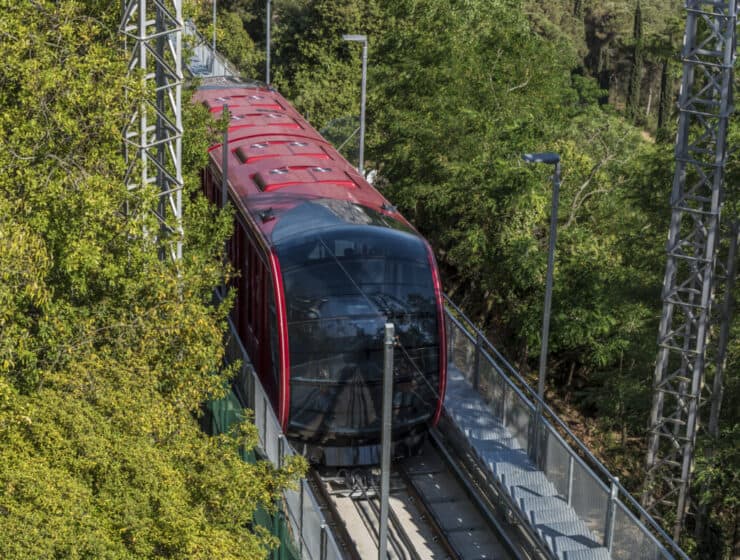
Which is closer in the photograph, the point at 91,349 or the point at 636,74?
the point at 91,349

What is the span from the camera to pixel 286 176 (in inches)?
844

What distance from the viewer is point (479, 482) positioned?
2023 cm

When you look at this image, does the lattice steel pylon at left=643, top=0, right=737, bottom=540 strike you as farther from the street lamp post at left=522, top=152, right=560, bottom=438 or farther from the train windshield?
the train windshield

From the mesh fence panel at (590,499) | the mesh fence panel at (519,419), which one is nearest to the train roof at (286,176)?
the mesh fence panel at (519,419)

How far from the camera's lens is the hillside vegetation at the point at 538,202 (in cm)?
2058

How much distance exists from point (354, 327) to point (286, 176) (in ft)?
16.4

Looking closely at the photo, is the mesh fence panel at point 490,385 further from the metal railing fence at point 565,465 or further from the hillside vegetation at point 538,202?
the hillside vegetation at point 538,202

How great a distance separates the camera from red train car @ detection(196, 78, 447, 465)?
17.6 meters

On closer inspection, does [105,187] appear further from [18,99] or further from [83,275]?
[18,99]

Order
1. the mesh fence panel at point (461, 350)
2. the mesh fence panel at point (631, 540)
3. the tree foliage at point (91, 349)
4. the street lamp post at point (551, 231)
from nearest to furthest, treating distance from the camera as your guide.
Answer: the tree foliage at point (91, 349), the mesh fence panel at point (631, 540), the street lamp post at point (551, 231), the mesh fence panel at point (461, 350)

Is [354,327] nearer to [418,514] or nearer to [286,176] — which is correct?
[418,514]

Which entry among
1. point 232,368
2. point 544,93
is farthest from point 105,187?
point 544,93

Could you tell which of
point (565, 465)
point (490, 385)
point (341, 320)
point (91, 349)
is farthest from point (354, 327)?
point (91, 349)

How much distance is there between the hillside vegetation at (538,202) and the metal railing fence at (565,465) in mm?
2135
